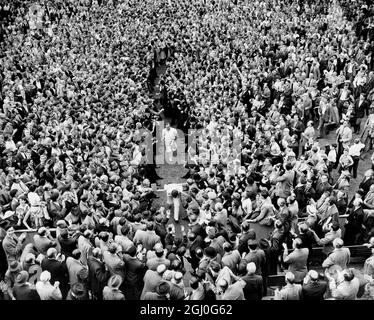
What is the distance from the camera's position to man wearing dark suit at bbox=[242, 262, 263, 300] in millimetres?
7780

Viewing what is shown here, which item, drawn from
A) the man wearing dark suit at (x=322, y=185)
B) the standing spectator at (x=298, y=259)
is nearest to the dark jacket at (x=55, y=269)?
the standing spectator at (x=298, y=259)

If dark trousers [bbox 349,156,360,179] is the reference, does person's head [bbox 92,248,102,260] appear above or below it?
below

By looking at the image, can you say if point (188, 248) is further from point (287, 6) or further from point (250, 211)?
point (287, 6)

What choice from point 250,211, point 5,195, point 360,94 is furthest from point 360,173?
point 5,195

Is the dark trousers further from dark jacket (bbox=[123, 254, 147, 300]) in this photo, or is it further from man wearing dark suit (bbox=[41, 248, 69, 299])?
man wearing dark suit (bbox=[41, 248, 69, 299])

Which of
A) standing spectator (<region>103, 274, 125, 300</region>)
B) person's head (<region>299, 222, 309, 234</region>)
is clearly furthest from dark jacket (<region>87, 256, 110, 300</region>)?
person's head (<region>299, 222, 309, 234</region>)

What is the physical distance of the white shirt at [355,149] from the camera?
12.9 m

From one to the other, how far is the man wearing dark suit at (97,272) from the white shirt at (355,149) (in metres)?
7.98

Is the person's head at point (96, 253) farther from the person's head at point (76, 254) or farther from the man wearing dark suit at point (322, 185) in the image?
the man wearing dark suit at point (322, 185)

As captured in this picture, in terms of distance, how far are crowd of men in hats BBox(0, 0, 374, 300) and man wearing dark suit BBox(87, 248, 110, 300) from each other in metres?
0.04

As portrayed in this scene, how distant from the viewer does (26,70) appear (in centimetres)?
2061

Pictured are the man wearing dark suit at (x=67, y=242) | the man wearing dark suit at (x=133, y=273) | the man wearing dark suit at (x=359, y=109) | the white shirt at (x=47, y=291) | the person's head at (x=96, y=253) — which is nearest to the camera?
the white shirt at (x=47, y=291)

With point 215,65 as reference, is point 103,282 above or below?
below

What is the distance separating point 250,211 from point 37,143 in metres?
7.18
